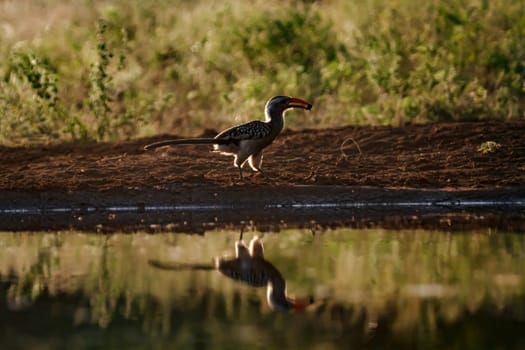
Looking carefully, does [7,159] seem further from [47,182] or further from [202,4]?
[202,4]

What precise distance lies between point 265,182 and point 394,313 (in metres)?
6.58

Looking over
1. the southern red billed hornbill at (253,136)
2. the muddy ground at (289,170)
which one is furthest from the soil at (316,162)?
the southern red billed hornbill at (253,136)

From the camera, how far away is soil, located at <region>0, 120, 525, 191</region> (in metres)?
14.2

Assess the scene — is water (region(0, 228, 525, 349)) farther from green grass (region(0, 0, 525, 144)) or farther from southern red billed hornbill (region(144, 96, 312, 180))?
green grass (region(0, 0, 525, 144))

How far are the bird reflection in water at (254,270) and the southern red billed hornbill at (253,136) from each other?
3014mm

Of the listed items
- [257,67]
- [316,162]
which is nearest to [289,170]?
[316,162]

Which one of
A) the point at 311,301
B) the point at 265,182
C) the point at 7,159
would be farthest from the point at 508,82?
the point at 311,301

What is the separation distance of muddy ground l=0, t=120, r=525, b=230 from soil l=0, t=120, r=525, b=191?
13 mm

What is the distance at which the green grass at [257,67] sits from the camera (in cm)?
1802

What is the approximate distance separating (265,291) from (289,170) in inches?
247

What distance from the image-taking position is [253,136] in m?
13.8

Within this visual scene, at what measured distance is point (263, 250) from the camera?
10570mm

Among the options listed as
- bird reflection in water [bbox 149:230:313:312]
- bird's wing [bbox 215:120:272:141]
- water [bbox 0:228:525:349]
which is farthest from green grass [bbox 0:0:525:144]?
bird reflection in water [bbox 149:230:313:312]

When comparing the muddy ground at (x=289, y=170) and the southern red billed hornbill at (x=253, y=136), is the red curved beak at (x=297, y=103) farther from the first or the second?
the muddy ground at (x=289, y=170)
